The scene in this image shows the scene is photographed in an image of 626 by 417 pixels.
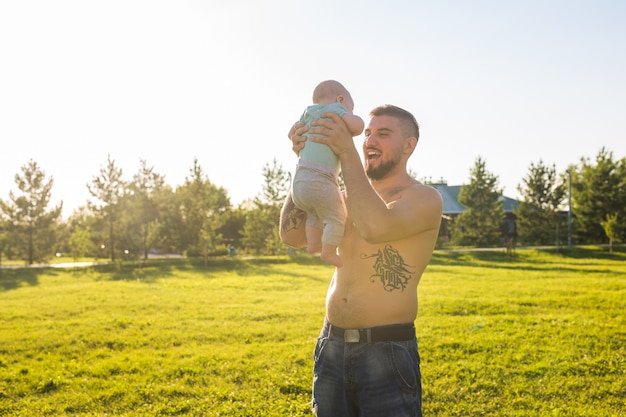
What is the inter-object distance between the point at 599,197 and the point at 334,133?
163 ft

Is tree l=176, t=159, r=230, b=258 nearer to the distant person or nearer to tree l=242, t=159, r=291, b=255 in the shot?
tree l=242, t=159, r=291, b=255

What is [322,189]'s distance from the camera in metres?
2.76

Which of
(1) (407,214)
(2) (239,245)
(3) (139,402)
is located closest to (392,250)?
(1) (407,214)

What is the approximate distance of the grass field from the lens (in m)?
7.11

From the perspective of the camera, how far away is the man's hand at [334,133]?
2.77 meters

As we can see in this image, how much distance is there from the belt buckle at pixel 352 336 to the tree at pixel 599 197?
46767 mm

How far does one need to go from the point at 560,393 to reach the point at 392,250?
5.71 m

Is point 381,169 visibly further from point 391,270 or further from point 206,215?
point 206,215

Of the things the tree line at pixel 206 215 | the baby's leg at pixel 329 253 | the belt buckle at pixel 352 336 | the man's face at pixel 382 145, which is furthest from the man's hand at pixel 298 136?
the tree line at pixel 206 215

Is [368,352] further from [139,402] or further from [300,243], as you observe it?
[139,402]

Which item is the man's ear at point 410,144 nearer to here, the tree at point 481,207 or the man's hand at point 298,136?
the man's hand at point 298,136

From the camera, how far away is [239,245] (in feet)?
169

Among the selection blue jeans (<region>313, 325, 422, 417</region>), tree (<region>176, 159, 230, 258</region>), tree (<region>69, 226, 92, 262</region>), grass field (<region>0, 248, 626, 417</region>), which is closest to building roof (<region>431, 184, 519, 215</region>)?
tree (<region>176, 159, 230, 258</region>)

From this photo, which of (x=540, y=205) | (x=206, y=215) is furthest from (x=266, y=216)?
(x=540, y=205)
